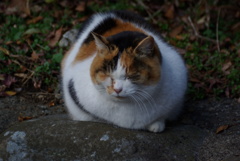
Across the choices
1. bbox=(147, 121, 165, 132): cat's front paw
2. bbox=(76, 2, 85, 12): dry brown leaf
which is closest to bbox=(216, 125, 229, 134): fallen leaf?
bbox=(147, 121, 165, 132): cat's front paw

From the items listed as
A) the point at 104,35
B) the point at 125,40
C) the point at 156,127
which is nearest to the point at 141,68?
the point at 125,40

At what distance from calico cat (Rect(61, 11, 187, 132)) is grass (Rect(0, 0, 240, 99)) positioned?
84cm

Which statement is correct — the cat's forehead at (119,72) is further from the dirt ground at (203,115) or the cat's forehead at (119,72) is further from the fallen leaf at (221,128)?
the fallen leaf at (221,128)

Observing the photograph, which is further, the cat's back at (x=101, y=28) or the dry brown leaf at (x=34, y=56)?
the dry brown leaf at (x=34, y=56)

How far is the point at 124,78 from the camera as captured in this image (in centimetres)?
291

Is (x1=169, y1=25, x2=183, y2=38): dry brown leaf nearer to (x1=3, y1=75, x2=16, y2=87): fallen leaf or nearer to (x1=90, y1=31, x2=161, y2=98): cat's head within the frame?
(x1=3, y1=75, x2=16, y2=87): fallen leaf

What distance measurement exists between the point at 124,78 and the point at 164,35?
2731 millimetres

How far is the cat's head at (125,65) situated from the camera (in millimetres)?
2902

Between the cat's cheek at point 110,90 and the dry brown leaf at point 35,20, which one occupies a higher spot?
the dry brown leaf at point 35,20

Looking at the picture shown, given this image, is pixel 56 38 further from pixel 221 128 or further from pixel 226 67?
pixel 221 128

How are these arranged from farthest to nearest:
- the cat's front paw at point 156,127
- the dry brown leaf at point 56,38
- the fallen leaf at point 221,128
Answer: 1. the dry brown leaf at point 56,38
2. the fallen leaf at point 221,128
3. the cat's front paw at point 156,127

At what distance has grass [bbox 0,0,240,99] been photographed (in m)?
Result: 4.56

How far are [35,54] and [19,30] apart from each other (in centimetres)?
68

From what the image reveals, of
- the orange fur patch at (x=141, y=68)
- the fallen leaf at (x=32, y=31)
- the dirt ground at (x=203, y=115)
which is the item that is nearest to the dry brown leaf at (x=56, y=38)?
the fallen leaf at (x=32, y=31)
